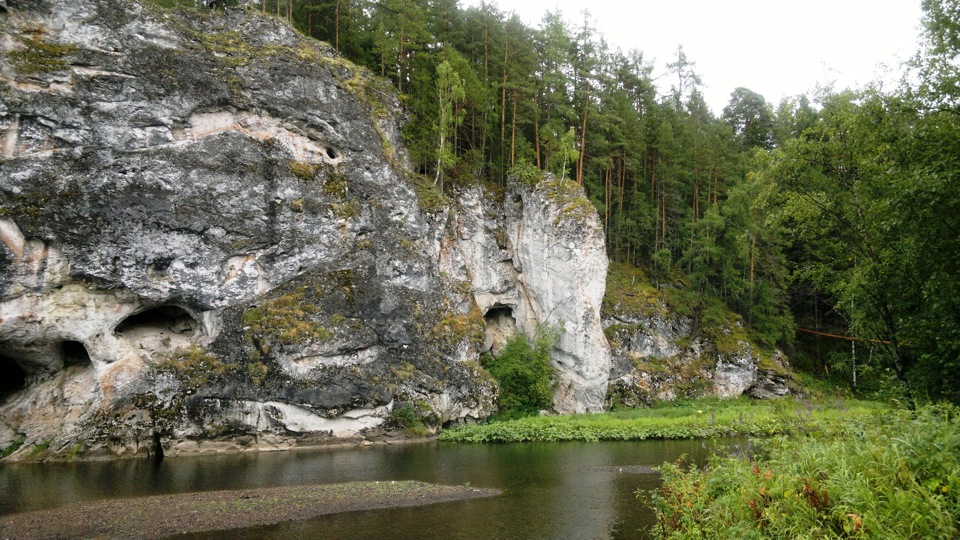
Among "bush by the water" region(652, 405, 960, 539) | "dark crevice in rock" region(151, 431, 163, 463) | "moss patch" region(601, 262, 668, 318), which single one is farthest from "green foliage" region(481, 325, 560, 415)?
"bush by the water" region(652, 405, 960, 539)

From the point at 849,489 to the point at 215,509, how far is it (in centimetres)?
1272

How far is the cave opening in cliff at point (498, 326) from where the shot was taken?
36812 mm

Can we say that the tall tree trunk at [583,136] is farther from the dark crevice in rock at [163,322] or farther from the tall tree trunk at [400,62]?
the dark crevice in rock at [163,322]

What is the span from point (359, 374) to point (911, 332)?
21196 mm

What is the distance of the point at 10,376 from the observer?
81.9 feet

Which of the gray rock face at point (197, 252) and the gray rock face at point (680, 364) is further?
the gray rock face at point (680, 364)

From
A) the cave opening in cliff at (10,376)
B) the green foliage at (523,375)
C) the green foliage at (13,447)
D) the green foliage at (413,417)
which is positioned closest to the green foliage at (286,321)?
the green foliage at (413,417)

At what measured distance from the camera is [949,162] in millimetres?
8766

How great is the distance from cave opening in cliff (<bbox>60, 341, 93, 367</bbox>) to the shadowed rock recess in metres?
0.10

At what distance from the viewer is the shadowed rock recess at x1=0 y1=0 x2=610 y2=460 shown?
22438mm

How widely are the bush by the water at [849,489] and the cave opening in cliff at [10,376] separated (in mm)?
27910

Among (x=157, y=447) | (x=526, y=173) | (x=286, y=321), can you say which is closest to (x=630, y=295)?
(x=526, y=173)

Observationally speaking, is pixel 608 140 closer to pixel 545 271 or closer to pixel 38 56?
pixel 545 271

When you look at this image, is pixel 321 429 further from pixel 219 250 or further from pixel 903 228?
pixel 903 228
